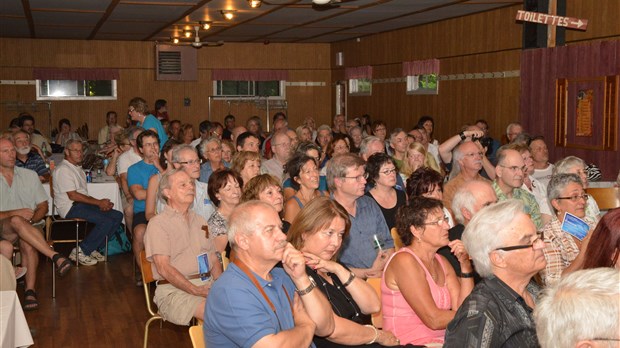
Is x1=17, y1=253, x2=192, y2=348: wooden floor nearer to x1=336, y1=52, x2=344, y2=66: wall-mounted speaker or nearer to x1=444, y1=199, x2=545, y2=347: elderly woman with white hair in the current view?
x1=444, y1=199, x2=545, y2=347: elderly woman with white hair

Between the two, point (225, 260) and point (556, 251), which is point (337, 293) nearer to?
point (225, 260)

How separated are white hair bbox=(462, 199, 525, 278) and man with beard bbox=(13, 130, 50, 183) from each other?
270 inches

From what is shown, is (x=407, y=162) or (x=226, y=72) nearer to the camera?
(x=407, y=162)

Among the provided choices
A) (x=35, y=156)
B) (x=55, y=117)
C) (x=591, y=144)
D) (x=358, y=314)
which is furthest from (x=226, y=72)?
(x=358, y=314)

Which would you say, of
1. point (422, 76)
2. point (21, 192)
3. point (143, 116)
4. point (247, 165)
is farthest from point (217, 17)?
point (247, 165)

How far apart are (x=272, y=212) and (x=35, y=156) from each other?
22.3 feet

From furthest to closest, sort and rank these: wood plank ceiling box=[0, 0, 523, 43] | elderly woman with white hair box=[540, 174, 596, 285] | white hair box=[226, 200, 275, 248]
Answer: wood plank ceiling box=[0, 0, 523, 43] < elderly woman with white hair box=[540, 174, 596, 285] < white hair box=[226, 200, 275, 248]

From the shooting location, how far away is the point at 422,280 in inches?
145

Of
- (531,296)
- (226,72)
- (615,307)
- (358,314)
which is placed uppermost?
(226,72)

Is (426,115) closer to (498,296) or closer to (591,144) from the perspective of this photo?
(591,144)

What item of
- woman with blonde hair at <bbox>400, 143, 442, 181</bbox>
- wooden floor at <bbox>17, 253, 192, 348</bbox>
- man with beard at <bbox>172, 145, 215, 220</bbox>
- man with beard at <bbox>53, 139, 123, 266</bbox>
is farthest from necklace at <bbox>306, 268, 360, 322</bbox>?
man with beard at <bbox>53, 139, 123, 266</bbox>

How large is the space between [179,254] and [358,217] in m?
1.21

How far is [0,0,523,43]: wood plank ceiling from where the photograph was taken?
10.8m

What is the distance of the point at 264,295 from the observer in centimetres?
296
